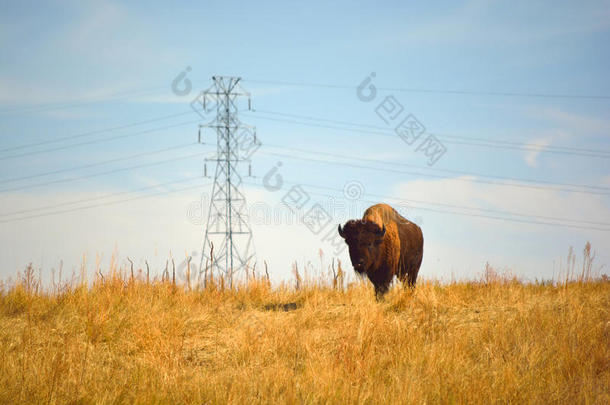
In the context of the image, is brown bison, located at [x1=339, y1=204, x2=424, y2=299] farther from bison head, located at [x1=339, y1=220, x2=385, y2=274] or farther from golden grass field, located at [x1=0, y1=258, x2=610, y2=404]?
golden grass field, located at [x1=0, y1=258, x2=610, y2=404]

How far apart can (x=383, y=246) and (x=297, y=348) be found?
5283mm

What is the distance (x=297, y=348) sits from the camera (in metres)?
7.67

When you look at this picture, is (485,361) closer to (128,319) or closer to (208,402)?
(208,402)

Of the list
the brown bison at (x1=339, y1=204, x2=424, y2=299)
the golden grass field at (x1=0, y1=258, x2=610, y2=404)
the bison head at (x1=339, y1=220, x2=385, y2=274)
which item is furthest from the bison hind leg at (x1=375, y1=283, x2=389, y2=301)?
the bison head at (x1=339, y1=220, x2=385, y2=274)

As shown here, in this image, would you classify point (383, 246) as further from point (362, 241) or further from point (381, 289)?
point (381, 289)

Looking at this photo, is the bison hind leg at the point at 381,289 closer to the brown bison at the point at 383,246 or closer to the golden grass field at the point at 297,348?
the brown bison at the point at 383,246

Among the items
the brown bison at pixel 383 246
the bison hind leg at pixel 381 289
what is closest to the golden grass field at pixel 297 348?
the bison hind leg at pixel 381 289

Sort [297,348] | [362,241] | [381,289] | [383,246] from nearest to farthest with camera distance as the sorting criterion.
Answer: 1. [297,348]
2. [362,241]
3. [383,246]
4. [381,289]

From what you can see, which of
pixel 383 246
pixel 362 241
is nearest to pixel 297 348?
pixel 362 241

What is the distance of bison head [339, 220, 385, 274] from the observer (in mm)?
11688

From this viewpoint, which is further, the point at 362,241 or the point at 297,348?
the point at 362,241

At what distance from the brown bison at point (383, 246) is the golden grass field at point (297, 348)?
570 mm

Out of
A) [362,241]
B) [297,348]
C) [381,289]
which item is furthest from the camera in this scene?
[381,289]

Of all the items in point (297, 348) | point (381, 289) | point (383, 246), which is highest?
point (383, 246)
